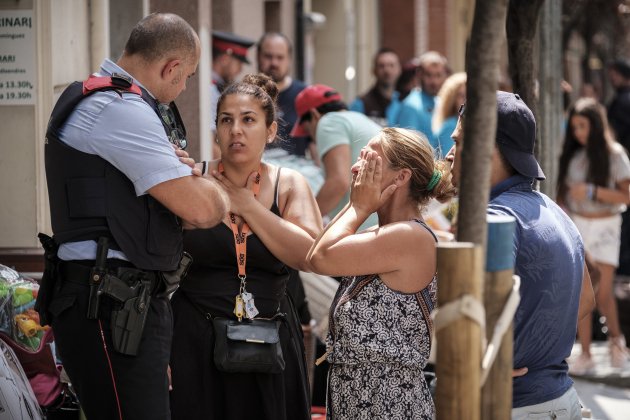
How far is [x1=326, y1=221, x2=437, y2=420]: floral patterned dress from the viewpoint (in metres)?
3.82

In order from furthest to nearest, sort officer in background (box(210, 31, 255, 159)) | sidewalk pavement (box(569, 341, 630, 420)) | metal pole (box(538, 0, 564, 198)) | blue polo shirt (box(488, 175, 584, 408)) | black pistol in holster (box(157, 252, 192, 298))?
officer in background (box(210, 31, 255, 159)) < sidewalk pavement (box(569, 341, 630, 420)) < metal pole (box(538, 0, 564, 198)) < black pistol in holster (box(157, 252, 192, 298)) < blue polo shirt (box(488, 175, 584, 408))

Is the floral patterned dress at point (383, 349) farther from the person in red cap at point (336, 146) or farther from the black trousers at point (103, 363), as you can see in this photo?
the person in red cap at point (336, 146)

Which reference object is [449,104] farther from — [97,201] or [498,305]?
[498,305]

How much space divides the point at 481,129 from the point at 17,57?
3293 millimetres

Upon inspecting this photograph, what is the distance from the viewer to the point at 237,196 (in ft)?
14.3

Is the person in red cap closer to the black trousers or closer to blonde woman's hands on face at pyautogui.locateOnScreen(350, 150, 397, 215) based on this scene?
blonde woman's hands on face at pyautogui.locateOnScreen(350, 150, 397, 215)

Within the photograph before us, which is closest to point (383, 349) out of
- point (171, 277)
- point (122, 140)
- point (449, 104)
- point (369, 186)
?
point (369, 186)

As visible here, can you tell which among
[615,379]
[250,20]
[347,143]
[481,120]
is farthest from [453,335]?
[250,20]

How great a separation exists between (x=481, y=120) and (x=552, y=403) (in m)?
1.17

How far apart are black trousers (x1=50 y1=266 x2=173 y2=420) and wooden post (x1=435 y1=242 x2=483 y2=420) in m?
1.34

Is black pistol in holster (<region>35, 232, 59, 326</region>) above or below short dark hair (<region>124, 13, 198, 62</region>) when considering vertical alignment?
below

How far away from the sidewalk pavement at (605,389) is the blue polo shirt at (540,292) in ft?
13.5

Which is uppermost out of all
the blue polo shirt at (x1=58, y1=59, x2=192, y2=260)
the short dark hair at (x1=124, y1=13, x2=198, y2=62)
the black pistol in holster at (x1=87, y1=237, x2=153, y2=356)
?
the short dark hair at (x1=124, y1=13, x2=198, y2=62)

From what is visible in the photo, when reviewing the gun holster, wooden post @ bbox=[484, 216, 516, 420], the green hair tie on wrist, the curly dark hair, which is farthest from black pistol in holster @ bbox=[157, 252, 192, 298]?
the curly dark hair
